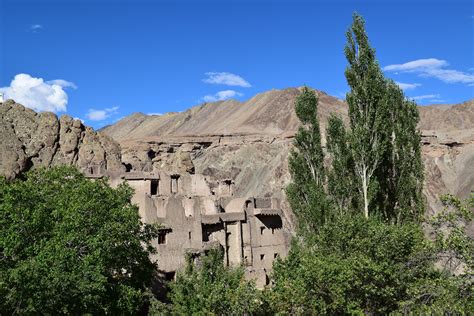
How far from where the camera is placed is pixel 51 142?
1996 inches

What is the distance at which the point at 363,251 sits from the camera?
17.9 m

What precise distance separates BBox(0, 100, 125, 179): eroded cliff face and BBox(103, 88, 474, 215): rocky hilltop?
3.92 m

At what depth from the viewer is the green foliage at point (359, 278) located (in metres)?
16.7

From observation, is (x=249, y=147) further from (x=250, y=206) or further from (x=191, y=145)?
(x=250, y=206)

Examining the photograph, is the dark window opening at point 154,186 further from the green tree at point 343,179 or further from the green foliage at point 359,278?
the green foliage at point 359,278

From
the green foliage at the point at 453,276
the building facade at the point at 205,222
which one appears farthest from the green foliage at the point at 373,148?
the green foliage at the point at 453,276

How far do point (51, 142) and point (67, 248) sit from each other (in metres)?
35.7

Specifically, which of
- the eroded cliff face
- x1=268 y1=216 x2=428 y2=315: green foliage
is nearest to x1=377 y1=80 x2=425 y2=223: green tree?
x1=268 y1=216 x2=428 y2=315: green foliage

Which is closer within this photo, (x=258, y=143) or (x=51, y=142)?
(x=51, y=142)

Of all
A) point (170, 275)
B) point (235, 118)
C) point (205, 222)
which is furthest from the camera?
point (235, 118)

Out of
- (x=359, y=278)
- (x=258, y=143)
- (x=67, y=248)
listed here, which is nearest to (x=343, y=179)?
(x=359, y=278)

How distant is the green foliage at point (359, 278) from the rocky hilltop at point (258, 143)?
3778cm

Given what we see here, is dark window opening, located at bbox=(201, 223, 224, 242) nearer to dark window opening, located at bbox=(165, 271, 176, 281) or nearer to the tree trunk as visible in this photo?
dark window opening, located at bbox=(165, 271, 176, 281)

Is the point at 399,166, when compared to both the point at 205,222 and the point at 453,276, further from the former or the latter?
the point at 453,276
